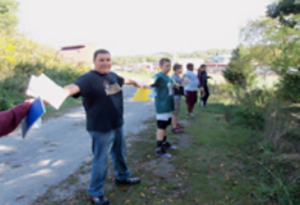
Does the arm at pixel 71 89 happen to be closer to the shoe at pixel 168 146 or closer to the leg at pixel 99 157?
the leg at pixel 99 157

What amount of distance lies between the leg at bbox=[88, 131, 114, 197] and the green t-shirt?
5.45 ft

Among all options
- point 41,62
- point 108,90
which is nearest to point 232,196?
point 108,90

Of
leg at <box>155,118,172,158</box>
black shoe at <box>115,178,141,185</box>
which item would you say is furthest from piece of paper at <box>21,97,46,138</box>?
leg at <box>155,118,172,158</box>

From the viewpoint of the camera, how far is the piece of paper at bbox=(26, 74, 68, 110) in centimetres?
197

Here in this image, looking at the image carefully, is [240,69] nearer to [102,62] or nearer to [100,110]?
[102,62]

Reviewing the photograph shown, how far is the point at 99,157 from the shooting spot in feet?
9.59

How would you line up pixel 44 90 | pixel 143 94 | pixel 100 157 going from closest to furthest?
1. pixel 44 90
2. pixel 100 157
3. pixel 143 94

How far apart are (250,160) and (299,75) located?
239 centimetres

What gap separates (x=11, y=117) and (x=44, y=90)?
13.8 inches

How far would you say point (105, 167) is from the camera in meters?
2.97

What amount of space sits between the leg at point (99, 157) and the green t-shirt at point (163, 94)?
1.66 m

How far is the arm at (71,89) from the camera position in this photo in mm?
2362

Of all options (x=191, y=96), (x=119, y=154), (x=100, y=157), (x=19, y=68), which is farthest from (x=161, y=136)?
(x=19, y=68)

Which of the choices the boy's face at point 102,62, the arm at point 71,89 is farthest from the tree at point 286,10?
the arm at point 71,89
